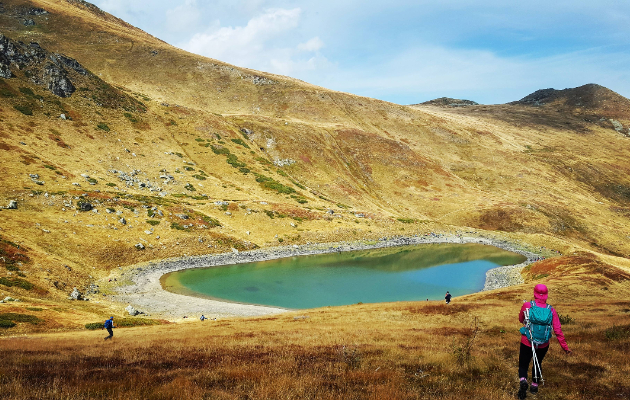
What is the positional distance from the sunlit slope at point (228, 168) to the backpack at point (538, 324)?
4809 centimetres

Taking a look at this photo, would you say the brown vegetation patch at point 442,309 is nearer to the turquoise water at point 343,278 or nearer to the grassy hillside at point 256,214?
the grassy hillside at point 256,214

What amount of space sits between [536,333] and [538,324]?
27cm

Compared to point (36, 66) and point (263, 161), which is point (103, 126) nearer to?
point (36, 66)

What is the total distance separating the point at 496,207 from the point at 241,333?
110 metres

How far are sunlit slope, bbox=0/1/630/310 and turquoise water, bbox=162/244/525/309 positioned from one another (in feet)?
27.3

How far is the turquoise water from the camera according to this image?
166 feet

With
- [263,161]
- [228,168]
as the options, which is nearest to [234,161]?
[228,168]

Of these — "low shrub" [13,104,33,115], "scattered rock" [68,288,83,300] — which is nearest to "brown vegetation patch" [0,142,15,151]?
"low shrub" [13,104,33,115]

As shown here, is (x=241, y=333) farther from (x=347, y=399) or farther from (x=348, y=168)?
(x=348, y=168)

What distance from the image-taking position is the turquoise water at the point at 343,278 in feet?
166

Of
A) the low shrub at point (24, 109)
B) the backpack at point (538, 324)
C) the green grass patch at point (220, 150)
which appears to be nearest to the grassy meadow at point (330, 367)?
the backpack at point (538, 324)

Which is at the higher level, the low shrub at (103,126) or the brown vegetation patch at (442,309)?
the low shrub at (103,126)

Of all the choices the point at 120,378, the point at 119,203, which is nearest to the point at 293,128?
the point at 119,203

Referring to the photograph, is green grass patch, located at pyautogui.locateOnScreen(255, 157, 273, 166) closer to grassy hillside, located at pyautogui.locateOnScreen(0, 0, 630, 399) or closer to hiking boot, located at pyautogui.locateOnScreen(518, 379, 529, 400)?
grassy hillside, located at pyautogui.locateOnScreen(0, 0, 630, 399)
